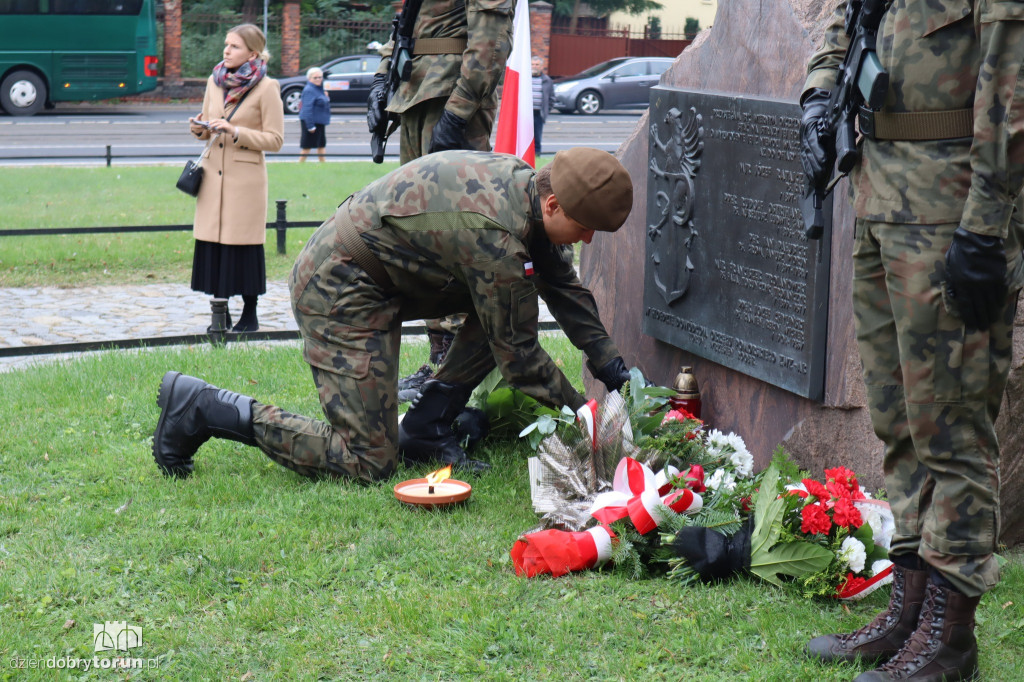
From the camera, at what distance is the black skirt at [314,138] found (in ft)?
57.1

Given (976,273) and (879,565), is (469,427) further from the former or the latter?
(976,273)

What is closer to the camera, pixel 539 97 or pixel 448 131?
pixel 448 131

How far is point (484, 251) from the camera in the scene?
12.8 ft

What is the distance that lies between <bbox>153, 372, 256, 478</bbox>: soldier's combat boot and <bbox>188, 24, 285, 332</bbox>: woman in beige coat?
8.70ft

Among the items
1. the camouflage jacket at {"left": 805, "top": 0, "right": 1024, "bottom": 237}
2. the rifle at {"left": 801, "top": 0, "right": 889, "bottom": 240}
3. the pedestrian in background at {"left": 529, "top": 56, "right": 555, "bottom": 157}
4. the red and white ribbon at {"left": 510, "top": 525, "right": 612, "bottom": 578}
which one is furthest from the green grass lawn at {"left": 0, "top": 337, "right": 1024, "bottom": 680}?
the pedestrian in background at {"left": 529, "top": 56, "right": 555, "bottom": 157}

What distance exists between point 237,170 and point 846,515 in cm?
465

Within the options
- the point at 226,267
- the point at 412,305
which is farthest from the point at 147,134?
the point at 412,305

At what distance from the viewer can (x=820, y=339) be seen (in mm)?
3799

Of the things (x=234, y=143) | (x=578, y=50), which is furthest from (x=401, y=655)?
(x=578, y=50)

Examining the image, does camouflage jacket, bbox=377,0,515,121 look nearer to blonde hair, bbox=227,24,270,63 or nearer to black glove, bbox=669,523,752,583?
blonde hair, bbox=227,24,270,63

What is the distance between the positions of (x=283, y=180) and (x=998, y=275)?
519 inches

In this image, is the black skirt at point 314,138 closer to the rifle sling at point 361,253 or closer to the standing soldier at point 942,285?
the rifle sling at point 361,253

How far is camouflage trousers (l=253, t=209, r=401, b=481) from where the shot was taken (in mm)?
4215

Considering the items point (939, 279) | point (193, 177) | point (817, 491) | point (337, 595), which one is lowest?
point (337, 595)
